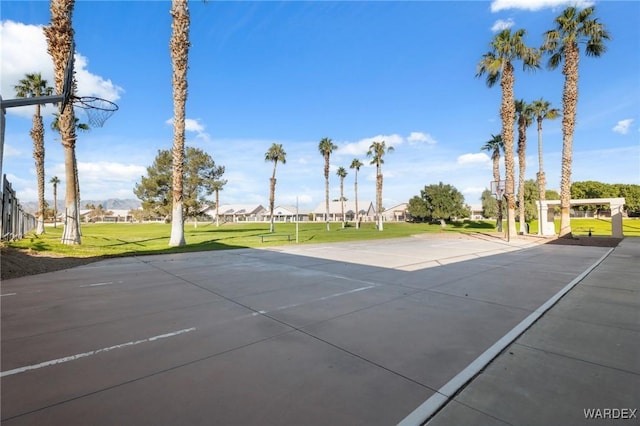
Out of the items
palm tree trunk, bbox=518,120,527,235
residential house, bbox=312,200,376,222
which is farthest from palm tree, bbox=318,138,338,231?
residential house, bbox=312,200,376,222

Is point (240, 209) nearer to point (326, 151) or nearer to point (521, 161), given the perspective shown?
point (326, 151)

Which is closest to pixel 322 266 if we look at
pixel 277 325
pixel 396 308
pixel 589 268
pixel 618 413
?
pixel 396 308

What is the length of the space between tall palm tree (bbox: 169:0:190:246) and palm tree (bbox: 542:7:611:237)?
2627 centimetres

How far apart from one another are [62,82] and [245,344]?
686 inches

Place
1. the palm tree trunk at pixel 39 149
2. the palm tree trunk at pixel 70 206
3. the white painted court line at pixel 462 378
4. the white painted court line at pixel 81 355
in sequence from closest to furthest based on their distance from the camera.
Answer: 1. the white painted court line at pixel 462 378
2. the white painted court line at pixel 81 355
3. the palm tree trunk at pixel 70 206
4. the palm tree trunk at pixel 39 149

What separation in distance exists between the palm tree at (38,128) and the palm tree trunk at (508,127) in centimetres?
3958

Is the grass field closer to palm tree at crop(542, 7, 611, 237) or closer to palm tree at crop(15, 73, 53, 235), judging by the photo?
palm tree at crop(15, 73, 53, 235)

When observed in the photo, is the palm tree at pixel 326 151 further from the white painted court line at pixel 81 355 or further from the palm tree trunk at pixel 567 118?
the white painted court line at pixel 81 355

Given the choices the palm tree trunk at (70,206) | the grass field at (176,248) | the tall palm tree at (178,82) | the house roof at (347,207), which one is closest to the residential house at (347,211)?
the house roof at (347,207)

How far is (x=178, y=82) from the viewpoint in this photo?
56.1ft

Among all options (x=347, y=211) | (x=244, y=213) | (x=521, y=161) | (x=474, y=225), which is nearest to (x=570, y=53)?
(x=521, y=161)

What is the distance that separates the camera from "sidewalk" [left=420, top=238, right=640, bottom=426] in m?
2.56

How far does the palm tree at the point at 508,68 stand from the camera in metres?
24.0

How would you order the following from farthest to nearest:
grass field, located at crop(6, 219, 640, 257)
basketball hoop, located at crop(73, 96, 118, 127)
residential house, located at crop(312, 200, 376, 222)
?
residential house, located at crop(312, 200, 376, 222)
grass field, located at crop(6, 219, 640, 257)
basketball hoop, located at crop(73, 96, 118, 127)
